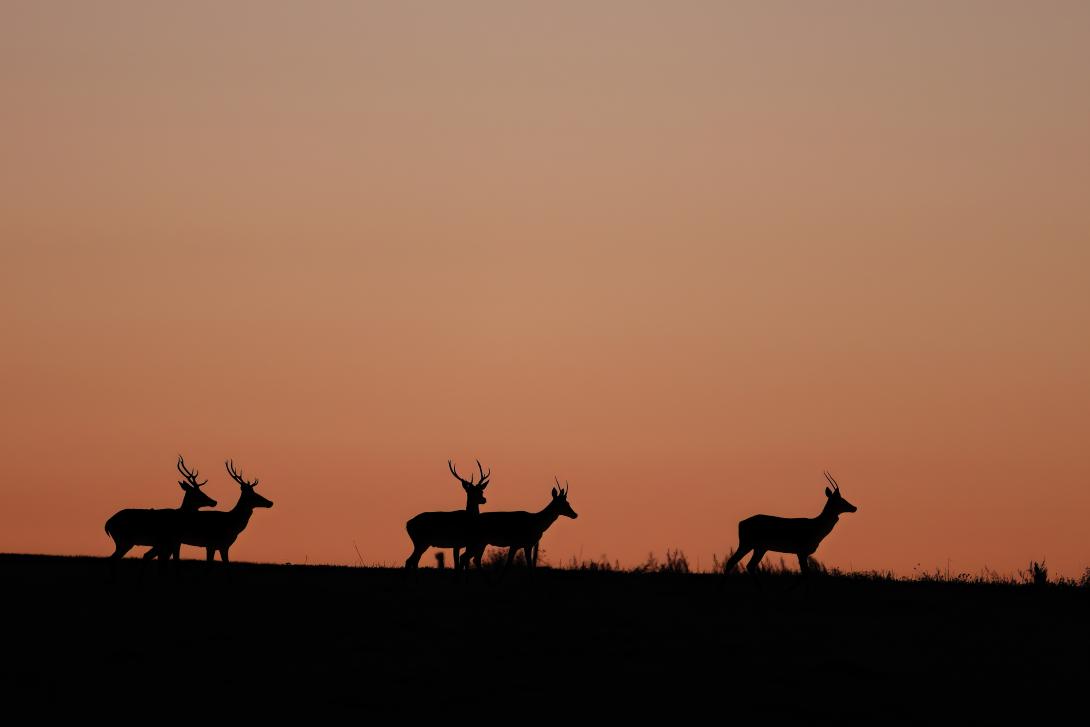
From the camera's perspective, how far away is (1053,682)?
25.5 metres

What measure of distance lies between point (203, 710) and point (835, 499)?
48.5ft

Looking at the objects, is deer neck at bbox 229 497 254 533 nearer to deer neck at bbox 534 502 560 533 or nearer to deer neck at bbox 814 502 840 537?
deer neck at bbox 534 502 560 533

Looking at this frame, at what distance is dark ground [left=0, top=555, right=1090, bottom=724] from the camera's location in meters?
23.6

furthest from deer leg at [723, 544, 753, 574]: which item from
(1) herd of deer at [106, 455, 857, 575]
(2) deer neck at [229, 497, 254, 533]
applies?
(2) deer neck at [229, 497, 254, 533]

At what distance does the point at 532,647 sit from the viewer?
26594mm

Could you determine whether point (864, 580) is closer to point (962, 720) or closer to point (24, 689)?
point (962, 720)

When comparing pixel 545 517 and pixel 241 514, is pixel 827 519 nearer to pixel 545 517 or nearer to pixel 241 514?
pixel 545 517

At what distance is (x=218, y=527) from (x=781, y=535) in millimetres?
10045

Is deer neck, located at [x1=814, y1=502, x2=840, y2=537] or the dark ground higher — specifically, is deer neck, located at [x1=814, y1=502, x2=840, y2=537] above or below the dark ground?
above

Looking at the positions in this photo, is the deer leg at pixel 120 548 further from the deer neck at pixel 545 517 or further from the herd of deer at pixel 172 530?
the deer neck at pixel 545 517

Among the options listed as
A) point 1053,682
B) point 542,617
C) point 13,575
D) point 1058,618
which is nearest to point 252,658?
point 542,617

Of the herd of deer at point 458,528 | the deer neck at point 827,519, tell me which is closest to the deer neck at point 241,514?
the herd of deer at point 458,528

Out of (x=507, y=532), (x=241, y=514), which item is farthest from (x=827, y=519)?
(x=241, y=514)

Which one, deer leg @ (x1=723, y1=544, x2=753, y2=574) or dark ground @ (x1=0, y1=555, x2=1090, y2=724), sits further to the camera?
deer leg @ (x1=723, y1=544, x2=753, y2=574)
